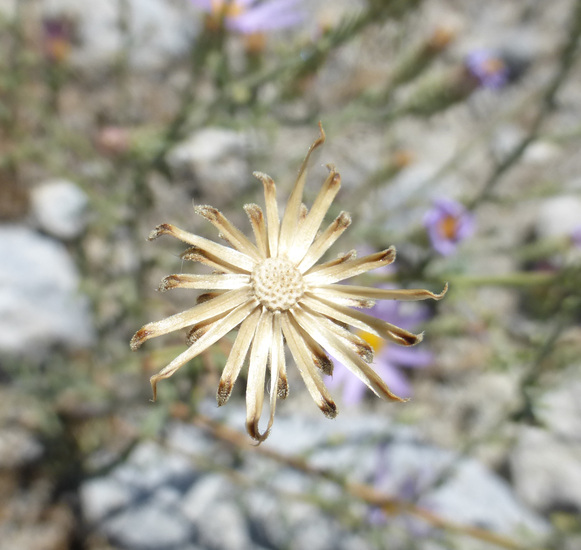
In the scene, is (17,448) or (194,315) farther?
(17,448)

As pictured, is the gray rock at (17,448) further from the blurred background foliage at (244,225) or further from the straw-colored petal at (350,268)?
the straw-colored petal at (350,268)

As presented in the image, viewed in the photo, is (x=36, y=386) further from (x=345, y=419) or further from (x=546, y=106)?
(x=546, y=106)

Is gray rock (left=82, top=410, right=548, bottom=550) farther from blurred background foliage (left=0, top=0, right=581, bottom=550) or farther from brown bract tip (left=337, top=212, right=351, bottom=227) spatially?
brown bract tip (left=337, top=212, right=351, bottom=227)

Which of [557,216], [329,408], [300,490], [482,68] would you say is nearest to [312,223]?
[329,408]

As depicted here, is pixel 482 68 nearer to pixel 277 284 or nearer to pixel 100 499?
pixel 277 284

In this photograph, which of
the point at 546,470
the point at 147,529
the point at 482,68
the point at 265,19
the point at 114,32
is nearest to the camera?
the point at 265,19

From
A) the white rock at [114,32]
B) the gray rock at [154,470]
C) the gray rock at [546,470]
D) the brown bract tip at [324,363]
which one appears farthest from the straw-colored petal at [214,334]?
the white rock at [114,32]
